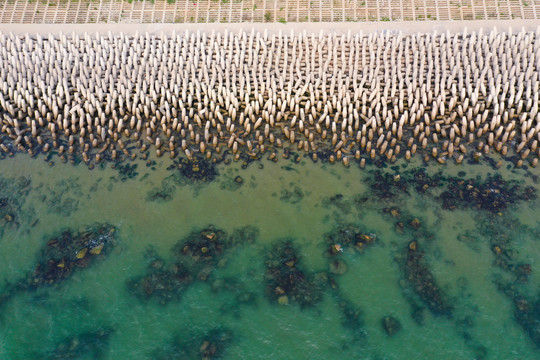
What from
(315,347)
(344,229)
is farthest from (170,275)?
(344,229)

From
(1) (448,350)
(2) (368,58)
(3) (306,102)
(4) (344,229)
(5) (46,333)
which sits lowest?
(5) (46,333)

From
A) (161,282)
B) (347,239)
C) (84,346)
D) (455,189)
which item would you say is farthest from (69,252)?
(455,189)

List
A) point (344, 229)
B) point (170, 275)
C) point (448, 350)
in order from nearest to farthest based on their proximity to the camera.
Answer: point (448, 350) < point (170, 275) < point (344, 229)

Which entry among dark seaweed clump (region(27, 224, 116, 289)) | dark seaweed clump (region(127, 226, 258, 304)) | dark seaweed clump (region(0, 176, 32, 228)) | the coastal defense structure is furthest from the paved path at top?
dark seaweed clump (region(27, 224, 116, 289))

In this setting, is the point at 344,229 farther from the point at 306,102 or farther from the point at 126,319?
the point at 126,319

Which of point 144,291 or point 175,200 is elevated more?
point 175,200

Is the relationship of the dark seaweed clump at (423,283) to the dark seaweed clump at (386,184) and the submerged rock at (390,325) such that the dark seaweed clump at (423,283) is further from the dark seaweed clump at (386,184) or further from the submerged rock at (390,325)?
the dark seaweed clump at (386,184)

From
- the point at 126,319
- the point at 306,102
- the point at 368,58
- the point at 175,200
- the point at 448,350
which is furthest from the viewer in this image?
the point at 368,58

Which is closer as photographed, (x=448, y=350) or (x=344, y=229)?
(x=448, y=350)
